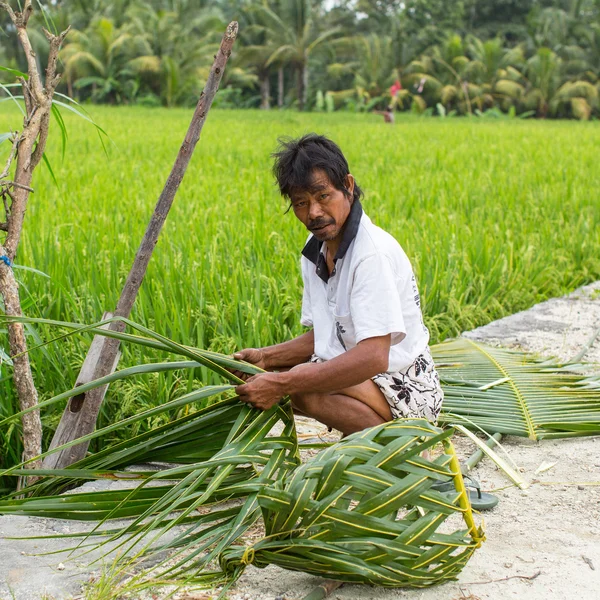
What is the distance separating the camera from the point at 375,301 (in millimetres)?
1897

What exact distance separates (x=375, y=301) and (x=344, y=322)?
0.64 ft

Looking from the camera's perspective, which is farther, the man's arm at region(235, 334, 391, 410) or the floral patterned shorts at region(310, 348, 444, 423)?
the floral patterned shorts at region(310, 348, 444, 423)

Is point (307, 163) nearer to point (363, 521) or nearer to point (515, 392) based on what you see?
point (363, 521)

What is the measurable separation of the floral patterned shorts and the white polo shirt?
0.03 meters

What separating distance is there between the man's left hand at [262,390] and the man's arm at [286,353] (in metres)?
0.27

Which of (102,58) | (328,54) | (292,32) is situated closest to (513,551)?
(292,32)

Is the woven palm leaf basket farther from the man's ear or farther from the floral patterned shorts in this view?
the man's ear

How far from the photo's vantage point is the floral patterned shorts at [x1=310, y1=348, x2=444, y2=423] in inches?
82.3

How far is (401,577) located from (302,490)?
0.80ft

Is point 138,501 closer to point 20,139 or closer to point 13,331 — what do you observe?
point 13,331

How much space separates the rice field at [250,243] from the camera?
304 centimetres

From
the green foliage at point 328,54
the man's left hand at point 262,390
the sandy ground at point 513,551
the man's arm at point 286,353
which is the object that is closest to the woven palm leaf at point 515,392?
the sandy ground at point 513,551

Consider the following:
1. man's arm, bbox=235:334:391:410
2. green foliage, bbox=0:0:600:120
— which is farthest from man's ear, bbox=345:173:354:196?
green foliage, bbox=0:0:600:120

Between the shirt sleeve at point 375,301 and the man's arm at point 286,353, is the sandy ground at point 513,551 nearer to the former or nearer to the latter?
the man's arm at point 286,353
